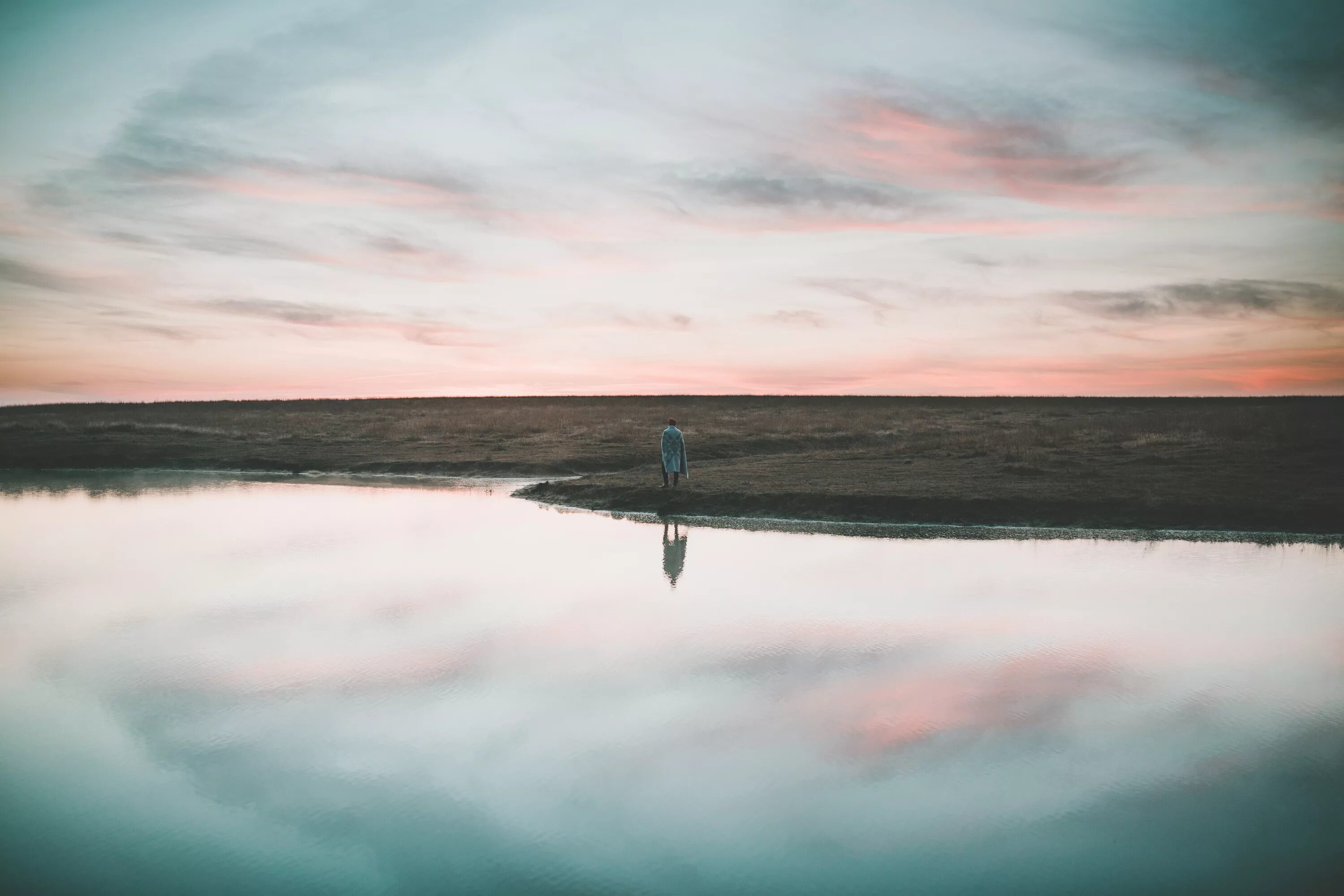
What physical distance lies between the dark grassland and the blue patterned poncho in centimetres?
68

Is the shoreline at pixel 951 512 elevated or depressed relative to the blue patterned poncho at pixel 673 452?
depressed

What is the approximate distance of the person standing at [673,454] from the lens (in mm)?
27484

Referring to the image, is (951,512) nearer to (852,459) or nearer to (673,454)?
(673,454)

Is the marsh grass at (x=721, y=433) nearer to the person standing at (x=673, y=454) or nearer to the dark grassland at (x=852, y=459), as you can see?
the dark grassland at (x=852, y=459)

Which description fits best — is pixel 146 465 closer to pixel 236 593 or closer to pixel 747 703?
pixel 236 593

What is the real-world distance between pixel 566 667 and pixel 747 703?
258 cm

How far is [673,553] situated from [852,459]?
51.7 feet

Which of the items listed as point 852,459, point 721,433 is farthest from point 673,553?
point 721,433

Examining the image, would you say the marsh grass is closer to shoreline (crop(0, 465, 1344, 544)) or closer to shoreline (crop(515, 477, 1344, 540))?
shoreline (crop(515, 477, 1344, 540))

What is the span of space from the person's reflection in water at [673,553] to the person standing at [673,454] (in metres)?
4.24

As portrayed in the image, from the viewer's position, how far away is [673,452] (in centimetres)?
2775

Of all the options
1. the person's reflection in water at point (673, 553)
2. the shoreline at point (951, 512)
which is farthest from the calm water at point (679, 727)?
the shoreline at point (951, 512)

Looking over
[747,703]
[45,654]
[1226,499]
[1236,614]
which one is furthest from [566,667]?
[1226,499]

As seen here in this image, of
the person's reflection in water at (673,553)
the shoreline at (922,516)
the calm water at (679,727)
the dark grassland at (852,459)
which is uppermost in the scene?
the dark grassland at (852,459)
